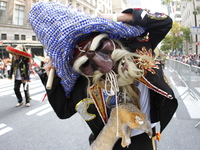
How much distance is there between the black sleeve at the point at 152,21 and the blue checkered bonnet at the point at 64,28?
4cm

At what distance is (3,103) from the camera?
198 inches

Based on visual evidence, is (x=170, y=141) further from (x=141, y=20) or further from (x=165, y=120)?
(x=141, y=20)

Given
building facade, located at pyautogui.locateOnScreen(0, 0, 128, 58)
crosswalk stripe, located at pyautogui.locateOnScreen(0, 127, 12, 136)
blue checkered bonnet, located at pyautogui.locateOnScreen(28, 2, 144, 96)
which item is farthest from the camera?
building facade, located at pyautogui.locateOnScreen(0, 0, 128, 58)

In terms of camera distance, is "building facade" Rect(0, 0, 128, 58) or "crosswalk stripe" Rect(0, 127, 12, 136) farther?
"building facade" Rect(0, 0, 128, 58)

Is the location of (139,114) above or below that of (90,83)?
below

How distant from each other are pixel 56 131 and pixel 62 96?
2.20 metres

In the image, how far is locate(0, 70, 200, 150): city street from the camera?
254cm

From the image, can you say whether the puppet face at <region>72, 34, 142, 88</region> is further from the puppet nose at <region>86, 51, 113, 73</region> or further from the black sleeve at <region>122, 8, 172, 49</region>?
the black sleeve at <region>122, 8, 172, 49</region>

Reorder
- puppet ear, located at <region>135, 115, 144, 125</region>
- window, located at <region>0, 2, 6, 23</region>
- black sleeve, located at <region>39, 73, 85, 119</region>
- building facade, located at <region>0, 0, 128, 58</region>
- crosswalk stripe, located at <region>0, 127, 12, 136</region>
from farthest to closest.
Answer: window, located at <region>0, 2, 6, 23</region>, building facade, located at <region>0, 0, 128, 58</region>, crosswalk stripe, located at <region>0, 127, 12, 136</region>, black sleeve, located at <region>39, 73, 85, 119</region>, puppet ear, located at <region>135, 115, 144, 125</region>

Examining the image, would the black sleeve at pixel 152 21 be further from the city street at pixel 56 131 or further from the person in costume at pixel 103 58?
the city street at pixel 56 131

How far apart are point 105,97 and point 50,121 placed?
2896 millimetres

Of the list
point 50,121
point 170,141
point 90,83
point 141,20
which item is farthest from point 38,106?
point 141,20

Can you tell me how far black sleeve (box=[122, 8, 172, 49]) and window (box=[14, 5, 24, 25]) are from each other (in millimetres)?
23956

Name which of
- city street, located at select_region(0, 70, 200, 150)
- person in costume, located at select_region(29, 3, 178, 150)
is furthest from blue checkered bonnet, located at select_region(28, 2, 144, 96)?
city street, located at select_region(0, 70, 200, 150)
